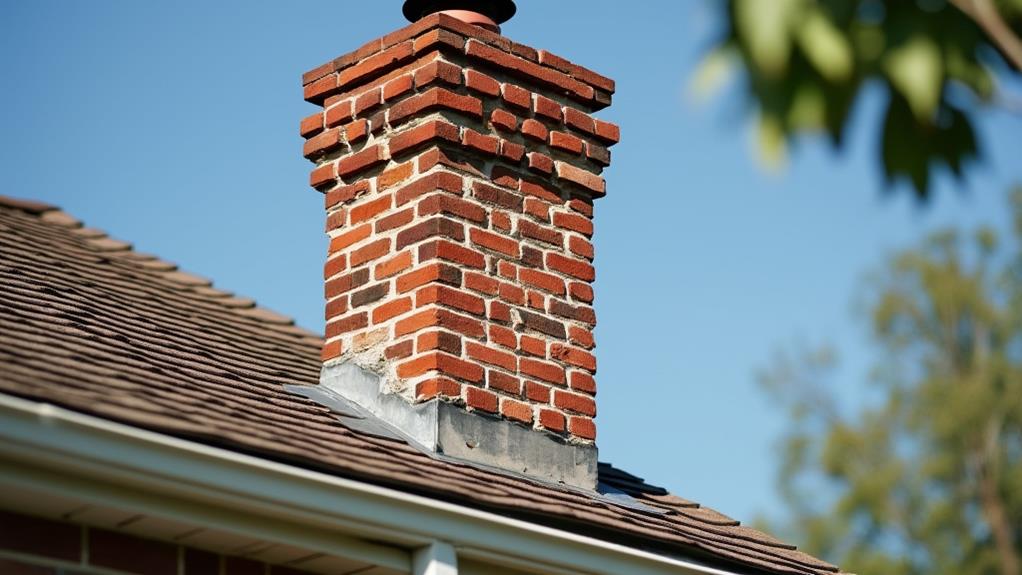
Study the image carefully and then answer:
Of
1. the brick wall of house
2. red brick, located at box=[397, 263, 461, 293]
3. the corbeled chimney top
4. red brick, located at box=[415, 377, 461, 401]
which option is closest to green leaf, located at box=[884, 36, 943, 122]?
the brick wall of house

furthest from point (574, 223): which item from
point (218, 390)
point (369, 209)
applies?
point (218, 390)

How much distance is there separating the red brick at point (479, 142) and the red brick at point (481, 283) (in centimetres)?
52

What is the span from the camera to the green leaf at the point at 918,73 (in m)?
2.26

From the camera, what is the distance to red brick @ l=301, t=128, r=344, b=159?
6570 millimetres

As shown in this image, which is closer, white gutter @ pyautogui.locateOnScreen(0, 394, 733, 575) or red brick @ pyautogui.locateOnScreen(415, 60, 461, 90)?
white gutter @ pyautogui.locateOnScreen(0, 394, 733, 575)

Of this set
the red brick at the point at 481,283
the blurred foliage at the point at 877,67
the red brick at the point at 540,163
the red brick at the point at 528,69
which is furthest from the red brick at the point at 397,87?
the blurred foliage at the point at 877,67

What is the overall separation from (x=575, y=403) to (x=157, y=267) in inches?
116

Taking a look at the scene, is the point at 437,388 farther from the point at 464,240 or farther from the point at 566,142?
the point at 566,142

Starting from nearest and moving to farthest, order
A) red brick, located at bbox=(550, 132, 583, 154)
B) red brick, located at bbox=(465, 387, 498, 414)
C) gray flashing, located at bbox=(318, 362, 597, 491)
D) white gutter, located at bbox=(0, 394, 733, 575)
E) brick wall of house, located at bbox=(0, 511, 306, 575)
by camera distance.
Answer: white gutter, located at bbox=(0, 394, 733, 575), brick wall of house, located at bbox=(0, 511, 306, 575), gray flashing, located at bbox=(318, 362, 597, 491), red brick, located at bbox=(465, 387, 498, 414), red brick, located at bbox=(550, 132, 583, 154)

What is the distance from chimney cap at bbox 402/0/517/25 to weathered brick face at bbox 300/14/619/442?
1.20ft

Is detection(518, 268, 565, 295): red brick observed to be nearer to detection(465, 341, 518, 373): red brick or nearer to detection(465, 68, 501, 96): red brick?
detection(465, 341, 518, 373): red brick

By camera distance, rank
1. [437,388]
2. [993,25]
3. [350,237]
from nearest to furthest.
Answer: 1. [993,25]
2. [437,388]
3. [350,237]

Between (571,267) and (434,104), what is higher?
(434,104)

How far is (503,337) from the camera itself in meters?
6.08
